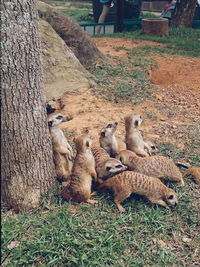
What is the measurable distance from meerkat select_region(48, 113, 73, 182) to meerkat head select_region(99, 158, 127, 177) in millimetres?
465

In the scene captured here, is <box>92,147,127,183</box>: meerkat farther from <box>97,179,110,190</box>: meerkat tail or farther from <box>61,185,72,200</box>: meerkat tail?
<box>61,185,72,200</box>: meerkat tail

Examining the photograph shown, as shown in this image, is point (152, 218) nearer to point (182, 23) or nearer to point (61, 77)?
point (61, 77)

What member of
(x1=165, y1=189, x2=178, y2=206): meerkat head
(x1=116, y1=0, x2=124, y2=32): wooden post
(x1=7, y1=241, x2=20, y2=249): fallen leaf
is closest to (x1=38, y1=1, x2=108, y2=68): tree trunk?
(x1=116, y1=0, x2=124, y2=32): wooden post

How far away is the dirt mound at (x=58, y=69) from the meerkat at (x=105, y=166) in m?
2.71

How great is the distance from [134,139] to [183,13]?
1053cm

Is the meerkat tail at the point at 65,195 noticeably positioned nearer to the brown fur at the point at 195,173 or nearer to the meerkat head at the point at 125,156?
the meerkat head at the point at 125,156

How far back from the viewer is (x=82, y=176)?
353cm

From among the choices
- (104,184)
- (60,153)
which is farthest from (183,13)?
(104,184)

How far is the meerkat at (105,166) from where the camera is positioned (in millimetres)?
3678

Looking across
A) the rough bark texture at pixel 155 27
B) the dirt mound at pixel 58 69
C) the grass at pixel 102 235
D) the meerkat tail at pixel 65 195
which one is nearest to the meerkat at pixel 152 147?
the grass at pixel 102 235

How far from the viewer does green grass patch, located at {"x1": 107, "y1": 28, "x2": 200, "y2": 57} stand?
31.5 ft

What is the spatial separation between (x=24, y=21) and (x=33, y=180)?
1.52 m

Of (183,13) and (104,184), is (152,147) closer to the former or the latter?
(104,184)

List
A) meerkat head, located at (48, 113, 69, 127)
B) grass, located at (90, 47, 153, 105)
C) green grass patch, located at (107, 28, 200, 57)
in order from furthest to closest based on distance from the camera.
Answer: green grass patch, located at (107, 28, 200, 57) < grass, located at (90, 47, 153, 105) < meerkat head, located at (48, 113, 69, 127)
